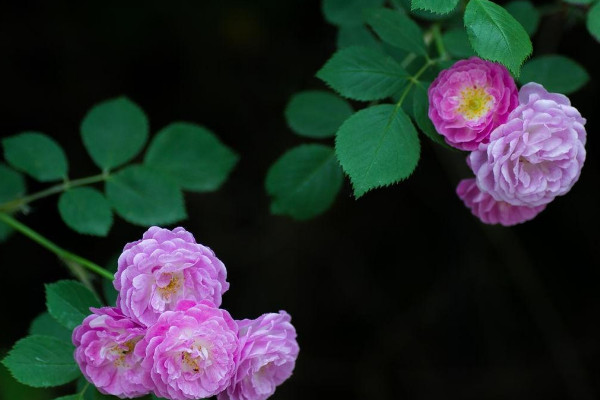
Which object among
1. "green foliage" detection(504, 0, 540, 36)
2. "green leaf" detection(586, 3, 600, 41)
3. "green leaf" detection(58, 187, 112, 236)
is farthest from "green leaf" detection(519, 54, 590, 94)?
"green leaf" detection(58, 187, 112, 236)

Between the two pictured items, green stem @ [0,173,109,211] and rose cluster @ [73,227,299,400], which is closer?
rose cluster @ [73,227,299,400]

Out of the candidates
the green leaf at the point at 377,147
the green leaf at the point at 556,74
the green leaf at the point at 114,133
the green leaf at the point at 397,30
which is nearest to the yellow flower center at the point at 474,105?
the green leaf at the point at 377,147

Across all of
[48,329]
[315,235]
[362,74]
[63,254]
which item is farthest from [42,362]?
[315,235]

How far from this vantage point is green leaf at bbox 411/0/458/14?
108 centimetres

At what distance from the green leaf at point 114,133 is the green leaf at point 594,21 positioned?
0.91m

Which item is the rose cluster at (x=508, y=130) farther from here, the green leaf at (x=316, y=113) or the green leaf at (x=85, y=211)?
the green leaf at (x=85, y=211)

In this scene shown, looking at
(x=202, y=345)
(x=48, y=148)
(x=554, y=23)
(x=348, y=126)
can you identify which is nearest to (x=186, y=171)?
(x=48, y=148)

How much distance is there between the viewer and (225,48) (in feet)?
7.63

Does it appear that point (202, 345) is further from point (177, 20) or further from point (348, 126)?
point (177, 20)

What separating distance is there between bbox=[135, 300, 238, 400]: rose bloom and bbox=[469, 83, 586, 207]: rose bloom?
450 mm

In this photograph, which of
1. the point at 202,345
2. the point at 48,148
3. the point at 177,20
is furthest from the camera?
the point at 177,20

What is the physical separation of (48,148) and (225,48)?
→ 86cm

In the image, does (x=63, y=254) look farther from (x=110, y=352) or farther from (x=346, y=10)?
(x=346, y=10)

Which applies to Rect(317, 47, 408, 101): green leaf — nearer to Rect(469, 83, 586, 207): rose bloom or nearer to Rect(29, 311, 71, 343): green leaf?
Rect(469, 83, 586, 207): rose bloom
